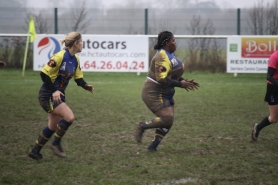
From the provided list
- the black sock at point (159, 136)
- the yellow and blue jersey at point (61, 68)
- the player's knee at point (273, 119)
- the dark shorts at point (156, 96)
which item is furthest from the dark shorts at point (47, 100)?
the player's knee at point (273, 119)

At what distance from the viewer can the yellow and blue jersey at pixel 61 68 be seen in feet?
22.8

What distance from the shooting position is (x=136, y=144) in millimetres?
8500

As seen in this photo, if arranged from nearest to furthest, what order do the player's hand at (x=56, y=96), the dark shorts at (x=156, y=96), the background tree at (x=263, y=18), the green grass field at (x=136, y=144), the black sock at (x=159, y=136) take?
1. the green grass field at (x=136, y=144)
2. the player's hand at (x=56, y=96)
3. the dark shorts at (x=156, y=96)
4. the black sock at (x=159, y=136)
5. the background tree at (x=263, y=18)

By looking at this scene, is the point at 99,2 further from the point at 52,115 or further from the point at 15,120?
the point at 52,115

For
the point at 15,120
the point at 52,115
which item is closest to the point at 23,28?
the point at 15,120

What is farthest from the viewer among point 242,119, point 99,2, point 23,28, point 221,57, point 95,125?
point 99,2

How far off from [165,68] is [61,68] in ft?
4.74

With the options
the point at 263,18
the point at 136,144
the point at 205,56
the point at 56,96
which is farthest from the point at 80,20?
the point at 56,96

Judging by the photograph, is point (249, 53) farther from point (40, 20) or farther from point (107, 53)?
point (40, 20)

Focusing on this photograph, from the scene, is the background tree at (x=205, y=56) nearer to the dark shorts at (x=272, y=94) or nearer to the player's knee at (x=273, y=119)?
the player's knee at (x=273, y=119)

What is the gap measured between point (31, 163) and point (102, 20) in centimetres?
2134

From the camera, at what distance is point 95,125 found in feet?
34.2

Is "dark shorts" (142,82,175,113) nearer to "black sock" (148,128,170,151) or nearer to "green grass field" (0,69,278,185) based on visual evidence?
"black sock" (148,128,170,151)

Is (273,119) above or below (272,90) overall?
below
